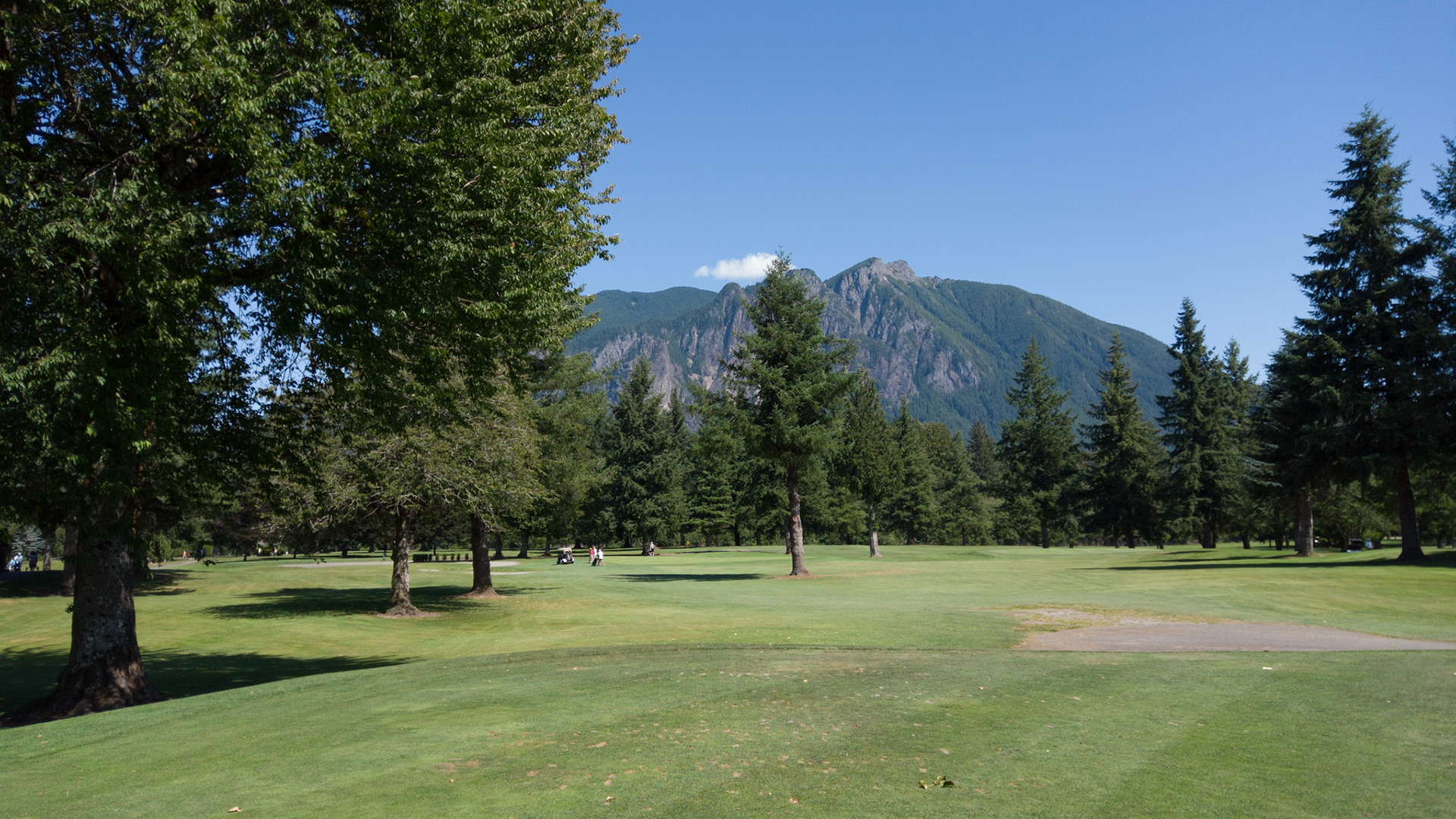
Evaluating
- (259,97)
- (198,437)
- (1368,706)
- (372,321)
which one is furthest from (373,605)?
(1368,706)

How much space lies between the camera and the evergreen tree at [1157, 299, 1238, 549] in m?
61.4

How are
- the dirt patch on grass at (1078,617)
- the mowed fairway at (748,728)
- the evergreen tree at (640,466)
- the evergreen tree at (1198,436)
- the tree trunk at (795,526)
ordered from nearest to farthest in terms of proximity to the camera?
the mowed fairway at (748,728)
the dirt patch on grass at (1078,617)
the tree trunk at (795,526)
the evergreen tree at (1198,436)
the evergreen tree at (640,466)

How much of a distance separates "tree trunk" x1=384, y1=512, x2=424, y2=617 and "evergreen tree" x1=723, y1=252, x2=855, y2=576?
16.3m

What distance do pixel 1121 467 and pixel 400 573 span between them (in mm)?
65760

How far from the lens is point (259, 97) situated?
9.27 metres

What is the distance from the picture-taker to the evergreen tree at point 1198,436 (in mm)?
61406

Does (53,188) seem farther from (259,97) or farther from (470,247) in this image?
(470,247)

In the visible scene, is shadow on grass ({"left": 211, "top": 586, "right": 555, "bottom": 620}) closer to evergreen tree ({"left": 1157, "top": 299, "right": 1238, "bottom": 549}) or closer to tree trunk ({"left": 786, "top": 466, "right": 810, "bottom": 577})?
tree trunk ({"left": 786, "top": 466, "right": 810, "bottom": 577})

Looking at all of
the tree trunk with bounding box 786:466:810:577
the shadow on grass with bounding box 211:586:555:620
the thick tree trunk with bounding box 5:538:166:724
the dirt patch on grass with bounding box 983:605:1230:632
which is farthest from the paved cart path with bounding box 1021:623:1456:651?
the tree trunk with bounding box 786:466:810:577

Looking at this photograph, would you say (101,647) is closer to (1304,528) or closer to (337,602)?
(337,602)

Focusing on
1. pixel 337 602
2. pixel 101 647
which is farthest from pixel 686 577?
pixel 101 647

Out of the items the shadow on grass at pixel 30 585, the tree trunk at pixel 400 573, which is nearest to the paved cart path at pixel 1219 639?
the tree trunk at pixel 400 573

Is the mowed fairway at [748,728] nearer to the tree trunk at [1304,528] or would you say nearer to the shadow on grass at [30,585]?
the shadow on grass at [30,585]

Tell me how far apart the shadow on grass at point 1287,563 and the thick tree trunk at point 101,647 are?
126ft
